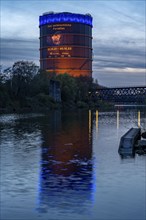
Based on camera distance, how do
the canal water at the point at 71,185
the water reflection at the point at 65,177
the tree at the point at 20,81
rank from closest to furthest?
the canal water at the point at 71,185
the water reflection at the point at 65,177
the tree at the point at 20,81

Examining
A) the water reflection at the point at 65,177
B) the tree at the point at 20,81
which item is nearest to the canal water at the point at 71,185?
the water reflection at the point at 65,177

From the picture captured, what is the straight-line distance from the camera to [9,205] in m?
22.3

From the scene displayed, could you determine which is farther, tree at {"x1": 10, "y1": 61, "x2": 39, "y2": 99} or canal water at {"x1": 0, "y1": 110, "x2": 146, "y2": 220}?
tree at {"x1": 10, "y1": 61, "x2": 39, "y2": 99}

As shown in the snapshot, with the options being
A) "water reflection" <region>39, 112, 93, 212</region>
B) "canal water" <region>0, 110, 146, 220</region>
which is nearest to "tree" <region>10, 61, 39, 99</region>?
"water reflection" <region>39, 112, 93, 212</region>

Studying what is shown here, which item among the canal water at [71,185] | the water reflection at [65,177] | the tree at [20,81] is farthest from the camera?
the tree at [20,81]

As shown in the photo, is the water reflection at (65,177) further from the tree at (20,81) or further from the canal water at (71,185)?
the tree at (20,81)

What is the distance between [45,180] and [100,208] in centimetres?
752

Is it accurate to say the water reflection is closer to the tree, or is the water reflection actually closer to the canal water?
the canal water

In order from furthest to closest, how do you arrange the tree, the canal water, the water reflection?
1. the tree
2. the water reflection
3. the canal water

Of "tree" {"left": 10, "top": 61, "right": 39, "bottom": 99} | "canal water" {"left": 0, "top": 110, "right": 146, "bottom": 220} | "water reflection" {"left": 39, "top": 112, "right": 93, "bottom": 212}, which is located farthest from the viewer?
"tree" {"left": 10, "top": 61, "right": 39, "bottom": 99}

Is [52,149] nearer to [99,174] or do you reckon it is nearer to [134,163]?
[134,163]

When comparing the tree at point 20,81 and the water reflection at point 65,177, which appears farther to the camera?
the tree at point 20,81

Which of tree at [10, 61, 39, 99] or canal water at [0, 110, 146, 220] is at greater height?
tree at [10, 61, 39, 99]

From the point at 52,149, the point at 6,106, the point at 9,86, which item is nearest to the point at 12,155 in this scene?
the point at 52,149
